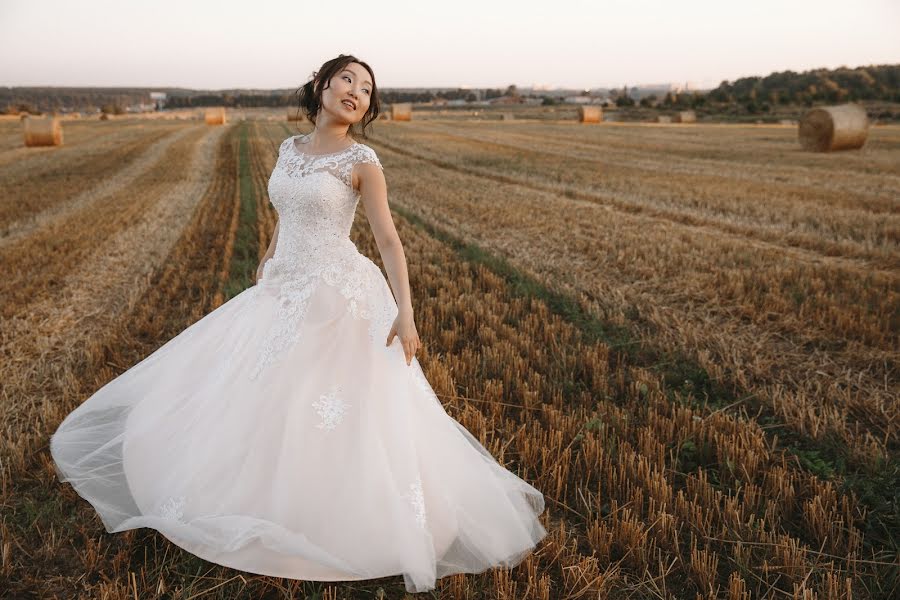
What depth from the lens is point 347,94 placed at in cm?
257

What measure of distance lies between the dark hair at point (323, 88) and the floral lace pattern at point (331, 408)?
1.17 metres

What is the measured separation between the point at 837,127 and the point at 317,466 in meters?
20.2

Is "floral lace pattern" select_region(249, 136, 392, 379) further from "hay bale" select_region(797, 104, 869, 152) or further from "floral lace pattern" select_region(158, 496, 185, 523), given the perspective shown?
"hay bale" select_region(797, 104, 869, 152)

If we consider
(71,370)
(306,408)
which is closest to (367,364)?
(306,408)

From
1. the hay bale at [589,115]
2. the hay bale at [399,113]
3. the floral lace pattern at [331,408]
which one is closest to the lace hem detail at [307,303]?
the floral lace pattern at [331,408]

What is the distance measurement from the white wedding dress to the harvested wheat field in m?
0.14

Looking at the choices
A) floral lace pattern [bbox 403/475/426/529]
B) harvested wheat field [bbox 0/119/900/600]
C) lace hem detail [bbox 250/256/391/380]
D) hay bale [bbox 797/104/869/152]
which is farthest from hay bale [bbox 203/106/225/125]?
floral lace pattern [bbox 403/475/426/529]

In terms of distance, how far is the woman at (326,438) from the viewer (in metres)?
2.41

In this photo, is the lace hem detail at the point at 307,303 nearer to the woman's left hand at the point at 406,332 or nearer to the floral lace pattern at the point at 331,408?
the woman's left hand at the point at 406,332

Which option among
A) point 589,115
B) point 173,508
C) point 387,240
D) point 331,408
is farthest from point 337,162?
point 589,115

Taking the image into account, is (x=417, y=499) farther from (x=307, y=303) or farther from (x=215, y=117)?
(x=215, y=117)

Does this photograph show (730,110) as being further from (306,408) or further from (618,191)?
(306,408)

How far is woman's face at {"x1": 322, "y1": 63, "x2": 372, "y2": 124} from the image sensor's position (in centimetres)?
256

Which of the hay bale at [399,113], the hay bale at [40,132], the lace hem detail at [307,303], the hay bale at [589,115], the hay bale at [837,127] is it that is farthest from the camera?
the hay bale at [399,113]
